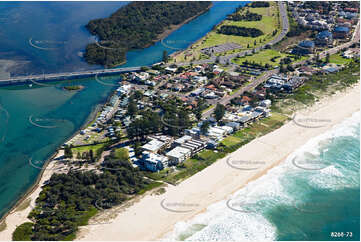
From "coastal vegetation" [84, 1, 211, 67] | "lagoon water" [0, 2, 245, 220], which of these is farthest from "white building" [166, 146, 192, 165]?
"coastal vegetation" [84, 1, 211, 67]

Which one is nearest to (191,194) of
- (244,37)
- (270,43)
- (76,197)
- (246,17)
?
(76,197)

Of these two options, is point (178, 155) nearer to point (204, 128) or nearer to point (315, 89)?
point (204, 128)

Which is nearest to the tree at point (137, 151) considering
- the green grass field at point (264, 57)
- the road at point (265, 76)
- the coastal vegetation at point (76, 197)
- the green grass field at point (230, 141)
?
the coastal vegetation at point (76, 197)

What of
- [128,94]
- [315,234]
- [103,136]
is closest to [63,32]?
[128,94]

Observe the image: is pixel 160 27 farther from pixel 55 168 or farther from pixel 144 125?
pixel 55 168

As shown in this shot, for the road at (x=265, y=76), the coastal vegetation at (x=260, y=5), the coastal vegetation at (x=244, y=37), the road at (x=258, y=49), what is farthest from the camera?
the coastal vegetation at (x=260, y=5)

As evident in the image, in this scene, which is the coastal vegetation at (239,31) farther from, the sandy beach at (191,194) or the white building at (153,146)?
the white building at (153,146)
